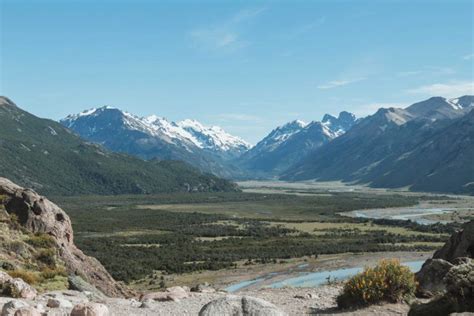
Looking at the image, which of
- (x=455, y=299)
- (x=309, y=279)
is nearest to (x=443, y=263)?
(x=455, y=299)

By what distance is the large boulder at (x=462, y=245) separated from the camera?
2493 centimetres

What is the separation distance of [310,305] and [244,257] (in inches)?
2671

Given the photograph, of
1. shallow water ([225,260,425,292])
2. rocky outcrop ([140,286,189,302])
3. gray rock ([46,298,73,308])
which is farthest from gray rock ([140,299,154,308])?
shallow water ([225,260,425,292])

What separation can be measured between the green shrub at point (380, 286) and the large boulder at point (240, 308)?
174 inches

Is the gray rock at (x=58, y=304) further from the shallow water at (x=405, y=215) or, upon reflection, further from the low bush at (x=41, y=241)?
the shallow water at (x=405, y=215)

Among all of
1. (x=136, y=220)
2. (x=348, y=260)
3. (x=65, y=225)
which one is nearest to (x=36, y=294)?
(x=65, y=225)

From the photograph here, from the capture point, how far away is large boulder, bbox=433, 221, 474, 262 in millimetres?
24930

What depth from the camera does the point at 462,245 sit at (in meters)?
25.4

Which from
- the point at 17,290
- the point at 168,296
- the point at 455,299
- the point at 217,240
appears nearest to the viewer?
the point at 455,299

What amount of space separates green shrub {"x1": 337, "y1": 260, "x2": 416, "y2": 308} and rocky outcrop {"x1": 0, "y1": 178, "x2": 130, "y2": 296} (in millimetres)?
18441

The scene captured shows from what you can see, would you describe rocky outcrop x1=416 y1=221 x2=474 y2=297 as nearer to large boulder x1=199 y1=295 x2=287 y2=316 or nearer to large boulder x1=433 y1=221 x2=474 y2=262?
large boulder x1=433 y1=221 x2=474 y2=262

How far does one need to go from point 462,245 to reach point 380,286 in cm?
992

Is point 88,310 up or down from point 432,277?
up

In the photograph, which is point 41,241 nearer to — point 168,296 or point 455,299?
point 168,296
